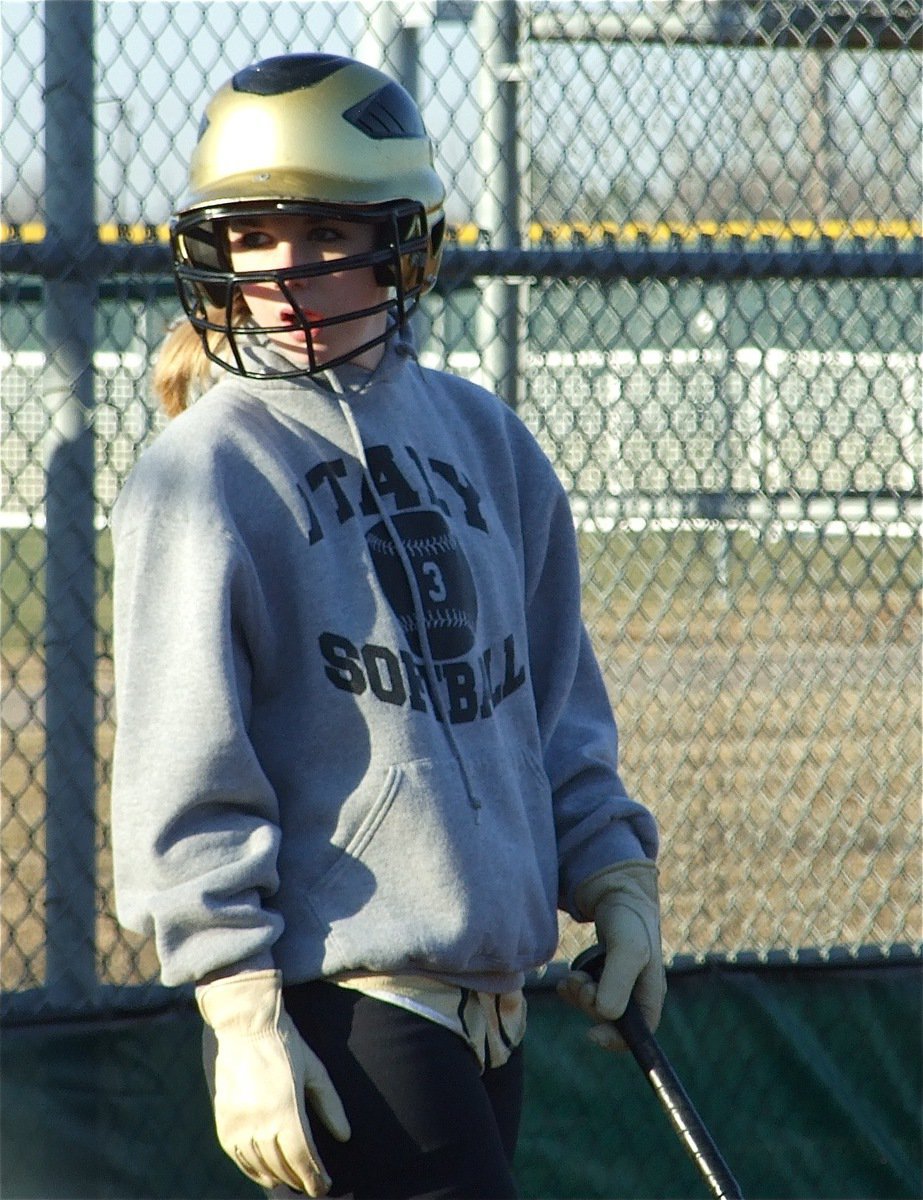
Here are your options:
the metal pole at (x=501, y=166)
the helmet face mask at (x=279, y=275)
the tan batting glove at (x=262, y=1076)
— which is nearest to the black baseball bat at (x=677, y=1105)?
the tan batting glove at (x=262, y=1076)

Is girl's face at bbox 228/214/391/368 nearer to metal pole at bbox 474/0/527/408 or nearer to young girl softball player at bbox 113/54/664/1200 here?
young girl softball player at bbox 113/54/664/1200

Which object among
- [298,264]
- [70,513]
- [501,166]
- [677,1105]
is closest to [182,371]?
[298,264]

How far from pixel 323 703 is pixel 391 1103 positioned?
1.48 feet

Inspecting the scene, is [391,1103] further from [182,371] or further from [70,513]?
[70,513]

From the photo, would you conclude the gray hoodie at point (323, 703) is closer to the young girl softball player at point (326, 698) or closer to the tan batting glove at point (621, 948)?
the young girl softball player at point (326, 698)

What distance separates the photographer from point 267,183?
1772 millimetres

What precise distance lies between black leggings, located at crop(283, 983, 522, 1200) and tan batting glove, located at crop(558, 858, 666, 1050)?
1.03 ft

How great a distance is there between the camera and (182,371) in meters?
2.08

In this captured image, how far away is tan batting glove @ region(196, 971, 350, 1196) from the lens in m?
1.62

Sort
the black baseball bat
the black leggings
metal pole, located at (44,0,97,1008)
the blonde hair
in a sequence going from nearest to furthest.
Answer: the black leggings → the black baseball bat → the blonde hair → metal pole, located at (44,0,97,1008)

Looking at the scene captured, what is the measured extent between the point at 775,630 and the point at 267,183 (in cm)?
226

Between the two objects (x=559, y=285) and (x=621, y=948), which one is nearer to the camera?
(x=621, y=948)

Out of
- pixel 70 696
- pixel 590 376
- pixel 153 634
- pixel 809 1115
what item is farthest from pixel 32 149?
pixel 809 1115

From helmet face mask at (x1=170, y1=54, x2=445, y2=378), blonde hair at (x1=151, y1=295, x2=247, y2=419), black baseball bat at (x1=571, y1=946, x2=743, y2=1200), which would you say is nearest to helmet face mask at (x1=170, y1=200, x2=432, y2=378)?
helmet face mask at (x1=170, y1=54, x2=445, y2=378)
